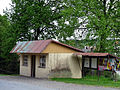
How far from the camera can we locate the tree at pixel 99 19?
942 inches

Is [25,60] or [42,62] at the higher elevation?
[25,60]

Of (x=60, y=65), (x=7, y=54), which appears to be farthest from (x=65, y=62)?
(x=7, y=54)

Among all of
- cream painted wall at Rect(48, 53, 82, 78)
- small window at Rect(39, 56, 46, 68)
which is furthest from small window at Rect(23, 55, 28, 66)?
cream painted wall at Rect(48, 53, 82, 78)

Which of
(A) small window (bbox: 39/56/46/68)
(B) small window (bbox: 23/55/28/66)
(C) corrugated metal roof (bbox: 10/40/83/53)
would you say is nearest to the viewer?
(C) corrugated metal roof (bbox: 10/40/83/53)

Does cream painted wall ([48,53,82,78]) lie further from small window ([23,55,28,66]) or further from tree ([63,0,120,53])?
small window ([23,55,28,66])

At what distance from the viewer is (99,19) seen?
25.3 metres

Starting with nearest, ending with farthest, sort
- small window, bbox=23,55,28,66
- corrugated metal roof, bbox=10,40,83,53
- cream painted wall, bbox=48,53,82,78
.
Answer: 1. corrugated metal roof, bbox=10,40,83,53
2. cream painted wall, bbox=48,53,82,78
3. small window, bbox=23,55,28,66

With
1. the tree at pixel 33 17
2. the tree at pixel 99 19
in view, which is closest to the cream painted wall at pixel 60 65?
the tree at pixel 99 19

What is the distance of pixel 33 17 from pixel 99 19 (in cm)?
1130

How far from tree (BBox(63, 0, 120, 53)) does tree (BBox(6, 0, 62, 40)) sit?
6.24 metres

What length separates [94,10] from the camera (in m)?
25.6

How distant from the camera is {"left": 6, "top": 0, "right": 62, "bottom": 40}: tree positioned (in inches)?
1266

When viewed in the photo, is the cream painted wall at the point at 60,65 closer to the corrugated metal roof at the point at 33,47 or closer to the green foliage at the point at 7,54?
the corrugated metal roof at the point at 33,47

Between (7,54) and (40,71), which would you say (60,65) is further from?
(7,54)
